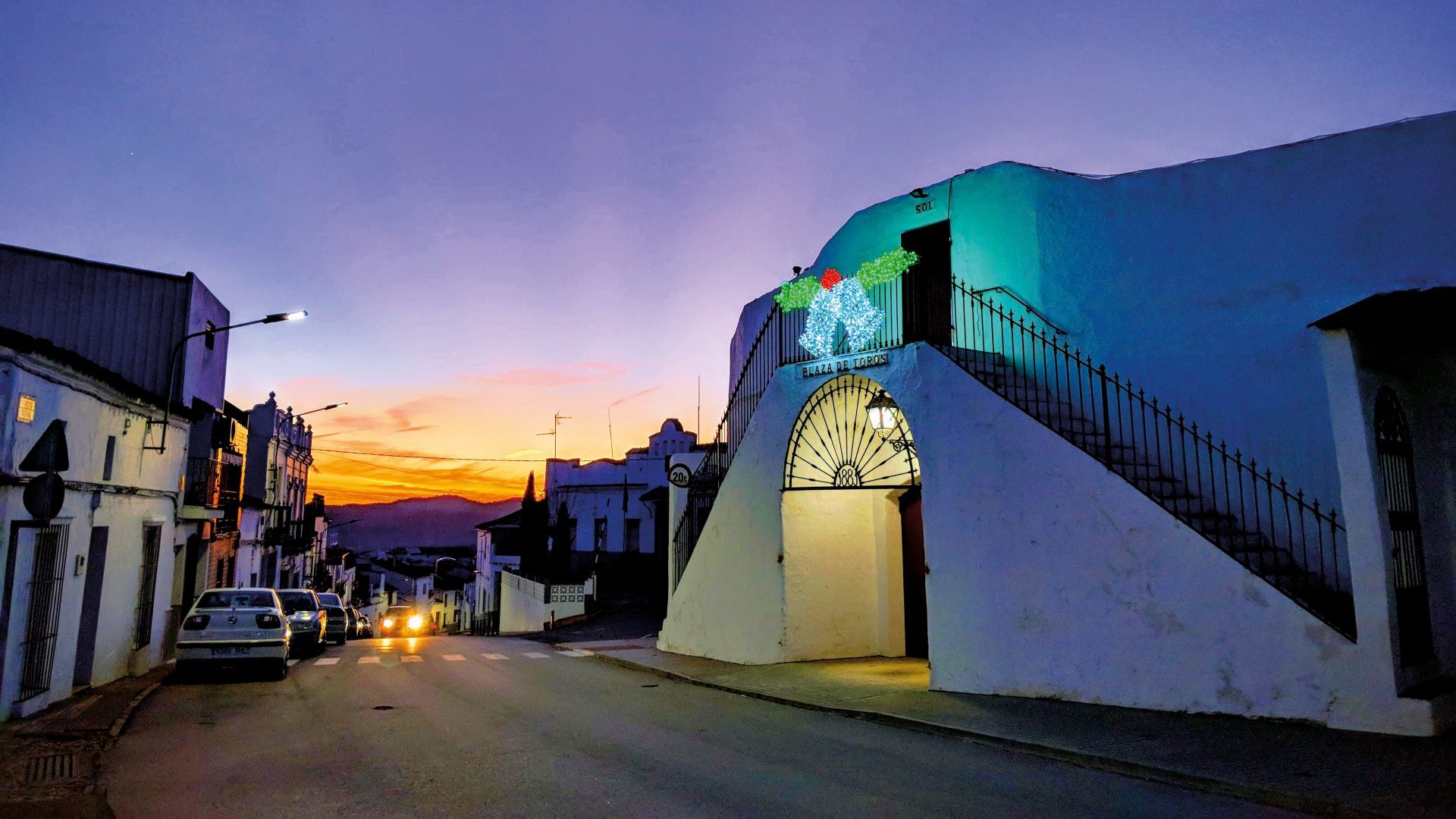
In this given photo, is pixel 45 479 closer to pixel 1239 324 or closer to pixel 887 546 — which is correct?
pixel 887 546

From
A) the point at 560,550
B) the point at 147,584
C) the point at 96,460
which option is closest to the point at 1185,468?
the point at 96,460

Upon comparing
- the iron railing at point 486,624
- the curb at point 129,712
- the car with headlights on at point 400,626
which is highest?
the curb at point 129,712

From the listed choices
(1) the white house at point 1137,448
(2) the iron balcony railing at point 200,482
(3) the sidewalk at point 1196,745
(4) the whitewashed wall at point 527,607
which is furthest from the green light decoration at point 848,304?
(4) the whitewashed wall at point 527,607

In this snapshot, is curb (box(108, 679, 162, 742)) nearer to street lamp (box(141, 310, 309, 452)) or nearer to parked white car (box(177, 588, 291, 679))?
parked white car (box(177, 588, 291, 679))

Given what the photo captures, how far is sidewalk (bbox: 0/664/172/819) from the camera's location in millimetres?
6156

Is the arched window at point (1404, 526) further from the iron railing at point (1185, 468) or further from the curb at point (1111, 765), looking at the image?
the curb at point (1111, 765)

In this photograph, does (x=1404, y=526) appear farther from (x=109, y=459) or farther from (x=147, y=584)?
(x=147, y=584)

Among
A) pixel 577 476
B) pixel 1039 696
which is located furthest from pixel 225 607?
pixel 577 476

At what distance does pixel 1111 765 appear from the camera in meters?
7.21

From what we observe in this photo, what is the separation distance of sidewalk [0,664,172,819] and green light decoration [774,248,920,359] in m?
10.3

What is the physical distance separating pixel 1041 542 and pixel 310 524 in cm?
4237

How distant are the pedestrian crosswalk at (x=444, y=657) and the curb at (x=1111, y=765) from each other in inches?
311

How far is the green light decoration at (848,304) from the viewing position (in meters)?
13.3

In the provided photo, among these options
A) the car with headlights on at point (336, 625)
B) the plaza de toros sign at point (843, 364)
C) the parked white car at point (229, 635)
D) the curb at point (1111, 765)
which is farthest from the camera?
the car with headlights on at point (336, 625)
